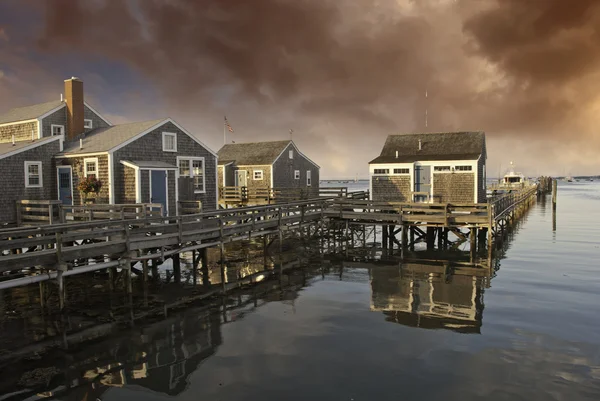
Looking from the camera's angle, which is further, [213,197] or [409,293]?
[213,197]

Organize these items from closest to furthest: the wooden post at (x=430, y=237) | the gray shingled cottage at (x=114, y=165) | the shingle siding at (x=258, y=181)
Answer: the gray shingled cottage at (x=114, y=165), the wooden post at (x=430, y=237), the shingle siding at (x=258, y=181)

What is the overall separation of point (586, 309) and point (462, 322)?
4.22 meters

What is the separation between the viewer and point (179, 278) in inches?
717

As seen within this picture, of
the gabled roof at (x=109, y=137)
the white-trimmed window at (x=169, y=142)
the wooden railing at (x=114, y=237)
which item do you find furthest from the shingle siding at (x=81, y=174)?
the wooden railing at (x=114, y=237)

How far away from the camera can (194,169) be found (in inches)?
1114

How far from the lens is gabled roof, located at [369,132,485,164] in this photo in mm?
35062

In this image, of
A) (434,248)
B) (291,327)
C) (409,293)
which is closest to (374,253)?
(434,248)

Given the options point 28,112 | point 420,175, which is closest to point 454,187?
point 420,175

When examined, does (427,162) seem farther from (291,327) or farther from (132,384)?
(132,384)

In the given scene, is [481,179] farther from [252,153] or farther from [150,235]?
[150,235]

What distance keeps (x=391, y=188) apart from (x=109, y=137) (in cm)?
2005

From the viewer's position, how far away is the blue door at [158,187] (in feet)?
81.2

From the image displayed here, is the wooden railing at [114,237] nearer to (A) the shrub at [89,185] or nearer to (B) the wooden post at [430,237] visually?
(A) the shrub at [89,185]

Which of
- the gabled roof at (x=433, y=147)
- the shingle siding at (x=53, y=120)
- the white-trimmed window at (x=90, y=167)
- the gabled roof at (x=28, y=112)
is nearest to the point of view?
the white-trimmed window at (x=90, y=167)
